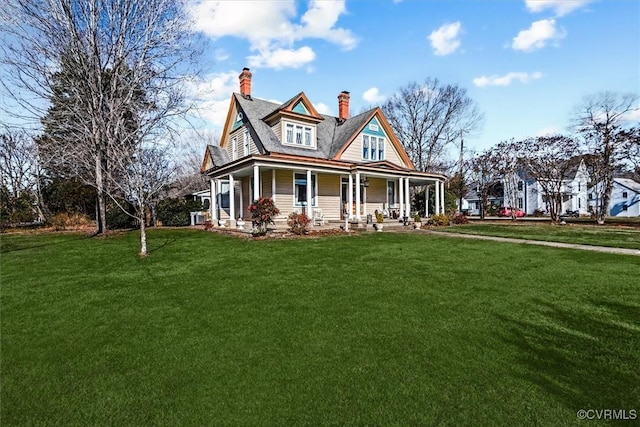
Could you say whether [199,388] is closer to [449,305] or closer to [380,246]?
[449,305]

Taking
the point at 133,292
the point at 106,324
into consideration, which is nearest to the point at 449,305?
the point at 106,324

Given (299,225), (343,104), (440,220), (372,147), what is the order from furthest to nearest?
(343,104)
(372,147)
(440,220)
(299,225)

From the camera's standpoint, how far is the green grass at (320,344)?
9.65ft

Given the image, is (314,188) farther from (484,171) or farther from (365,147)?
(484,171)

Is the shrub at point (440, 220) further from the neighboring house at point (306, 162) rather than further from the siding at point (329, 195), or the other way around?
the siding at point (329, 195)

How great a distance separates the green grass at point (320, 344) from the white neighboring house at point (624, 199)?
4807 cm

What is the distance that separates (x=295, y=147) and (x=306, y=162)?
3.65m

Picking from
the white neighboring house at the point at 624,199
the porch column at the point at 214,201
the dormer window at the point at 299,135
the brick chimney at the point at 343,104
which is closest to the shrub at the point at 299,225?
the dormer window at the point at 299,135

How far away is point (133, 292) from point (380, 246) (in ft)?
24.7

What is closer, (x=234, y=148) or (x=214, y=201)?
(x=214, y=201)

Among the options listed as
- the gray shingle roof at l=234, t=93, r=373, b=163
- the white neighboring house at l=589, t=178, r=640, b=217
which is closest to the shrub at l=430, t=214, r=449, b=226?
the gray shingle roof at l=234, t=93, r=373, b=163

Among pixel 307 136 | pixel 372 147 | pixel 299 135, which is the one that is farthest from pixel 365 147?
pixel 299 135

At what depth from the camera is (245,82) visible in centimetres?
2233

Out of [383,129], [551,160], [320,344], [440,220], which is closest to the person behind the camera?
[320,344]
